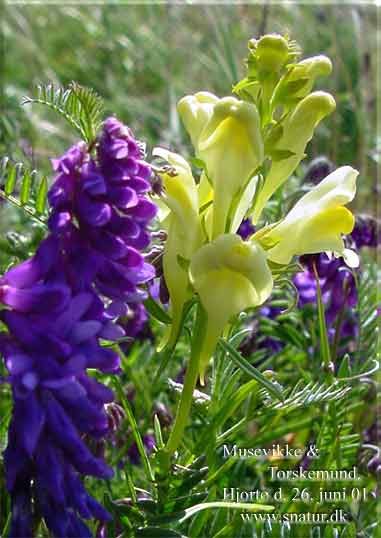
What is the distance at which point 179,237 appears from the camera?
1022 millimetres

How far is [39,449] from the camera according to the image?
81cm

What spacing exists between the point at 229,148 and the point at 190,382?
10.7 inches

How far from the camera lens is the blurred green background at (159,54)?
2926 millimetres

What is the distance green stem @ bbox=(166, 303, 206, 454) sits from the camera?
0.99 metres

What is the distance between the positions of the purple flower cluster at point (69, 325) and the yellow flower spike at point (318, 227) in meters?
0.23

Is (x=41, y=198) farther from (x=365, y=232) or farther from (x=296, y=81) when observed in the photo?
(x=365, y=232)

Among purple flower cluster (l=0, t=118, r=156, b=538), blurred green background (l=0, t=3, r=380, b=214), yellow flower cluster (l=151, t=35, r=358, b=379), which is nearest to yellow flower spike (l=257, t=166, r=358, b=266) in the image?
yellow flower cluster (l=151, t=35, r=358, b=379)

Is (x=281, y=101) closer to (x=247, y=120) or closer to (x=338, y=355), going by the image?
(x=247, y=120)

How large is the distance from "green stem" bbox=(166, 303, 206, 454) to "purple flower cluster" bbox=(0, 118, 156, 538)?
133mm

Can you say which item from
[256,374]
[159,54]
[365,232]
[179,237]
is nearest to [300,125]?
[179,237]

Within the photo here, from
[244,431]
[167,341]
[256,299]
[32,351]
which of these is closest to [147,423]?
[244,431]

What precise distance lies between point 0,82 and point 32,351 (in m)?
2.02

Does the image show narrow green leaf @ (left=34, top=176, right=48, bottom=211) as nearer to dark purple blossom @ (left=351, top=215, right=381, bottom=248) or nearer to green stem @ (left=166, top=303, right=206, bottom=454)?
green stem @ (left=166, top=303, right=206, bottom=454)

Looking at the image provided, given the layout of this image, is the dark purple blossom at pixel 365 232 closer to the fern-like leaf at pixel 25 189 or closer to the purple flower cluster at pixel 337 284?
the purple flower cluster at pixel 337 284
